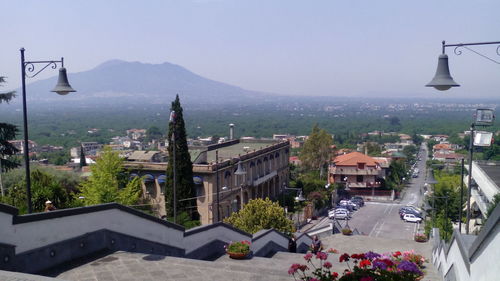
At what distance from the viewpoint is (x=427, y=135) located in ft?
504

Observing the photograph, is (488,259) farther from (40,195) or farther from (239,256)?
(40,195)

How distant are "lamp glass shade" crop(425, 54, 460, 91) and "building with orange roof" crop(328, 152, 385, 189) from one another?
4771cm

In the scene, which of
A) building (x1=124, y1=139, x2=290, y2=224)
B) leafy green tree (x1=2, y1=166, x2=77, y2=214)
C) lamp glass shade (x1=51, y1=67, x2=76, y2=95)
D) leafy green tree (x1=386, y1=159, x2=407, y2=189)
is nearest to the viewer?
lamp glass shade (x1=51, y1=67, x2=76, y2=95)

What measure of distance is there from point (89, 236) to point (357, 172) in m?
50.3

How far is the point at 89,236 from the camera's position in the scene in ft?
25.7

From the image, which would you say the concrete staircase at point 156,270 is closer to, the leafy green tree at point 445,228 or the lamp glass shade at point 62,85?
the lamp glass shade at point 62,85

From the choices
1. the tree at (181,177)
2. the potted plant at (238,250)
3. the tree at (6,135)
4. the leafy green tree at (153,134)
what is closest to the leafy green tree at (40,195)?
the tree at (6,135)

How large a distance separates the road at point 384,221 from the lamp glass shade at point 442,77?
87.9ft

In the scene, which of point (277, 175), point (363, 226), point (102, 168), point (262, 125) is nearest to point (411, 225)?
point (363, 226)

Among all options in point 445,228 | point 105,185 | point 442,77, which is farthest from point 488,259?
point 105,185

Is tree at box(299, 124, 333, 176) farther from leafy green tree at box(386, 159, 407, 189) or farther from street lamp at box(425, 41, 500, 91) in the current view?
street lamp at box(425, 41, 500, 91)

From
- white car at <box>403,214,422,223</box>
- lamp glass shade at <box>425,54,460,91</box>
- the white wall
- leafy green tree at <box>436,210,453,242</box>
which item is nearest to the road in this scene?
white car at <box>403,214,422,223</box>

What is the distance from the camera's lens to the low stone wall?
652 cm

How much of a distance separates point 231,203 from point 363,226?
11.1 metres
